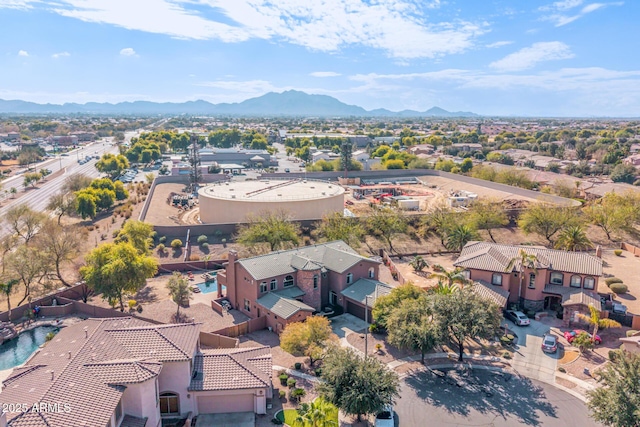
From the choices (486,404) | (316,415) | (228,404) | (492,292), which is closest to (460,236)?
(492,292)

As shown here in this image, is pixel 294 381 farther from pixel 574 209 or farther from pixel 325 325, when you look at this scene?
pixel 574 209

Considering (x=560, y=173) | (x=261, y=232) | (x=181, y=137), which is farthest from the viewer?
(x=181, y=137)

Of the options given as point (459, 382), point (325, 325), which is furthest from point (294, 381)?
point (459, 382)

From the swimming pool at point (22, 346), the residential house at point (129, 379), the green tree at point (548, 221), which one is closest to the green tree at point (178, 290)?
the residential house at point (129, 379)

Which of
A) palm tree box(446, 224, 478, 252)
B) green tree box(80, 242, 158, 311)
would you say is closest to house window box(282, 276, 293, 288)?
green tree box(80, 242, 158, 311)

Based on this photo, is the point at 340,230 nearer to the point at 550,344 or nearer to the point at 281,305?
the point at 281,305

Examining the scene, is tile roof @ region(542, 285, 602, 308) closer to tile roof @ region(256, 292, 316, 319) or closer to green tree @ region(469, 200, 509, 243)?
green tree @ region(469, 200, 509, 243)
